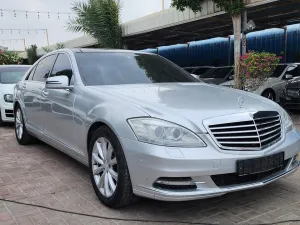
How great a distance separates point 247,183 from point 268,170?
241mm

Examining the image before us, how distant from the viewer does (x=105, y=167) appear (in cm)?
320

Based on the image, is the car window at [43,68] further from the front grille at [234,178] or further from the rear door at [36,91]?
the front grille at [234,178]

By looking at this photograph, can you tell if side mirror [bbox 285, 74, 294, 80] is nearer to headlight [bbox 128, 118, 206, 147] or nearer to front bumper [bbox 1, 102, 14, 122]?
front bumper [bbox 1, 102, 14, 122]

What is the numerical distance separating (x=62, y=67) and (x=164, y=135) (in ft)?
7.50

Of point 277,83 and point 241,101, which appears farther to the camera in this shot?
point 277,83

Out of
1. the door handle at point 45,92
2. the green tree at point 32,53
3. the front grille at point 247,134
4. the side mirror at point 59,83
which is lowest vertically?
the front grille at point 247,134

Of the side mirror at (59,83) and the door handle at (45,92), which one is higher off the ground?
the side mirror at (59,83)

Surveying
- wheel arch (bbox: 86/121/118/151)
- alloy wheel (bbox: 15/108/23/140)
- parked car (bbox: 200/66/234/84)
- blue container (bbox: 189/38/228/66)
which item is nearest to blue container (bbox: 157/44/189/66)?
blue container (bbox: 189/38/228/66)

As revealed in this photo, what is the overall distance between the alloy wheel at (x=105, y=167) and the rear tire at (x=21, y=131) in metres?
2.85

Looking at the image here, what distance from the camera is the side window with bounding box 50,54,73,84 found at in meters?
4.17

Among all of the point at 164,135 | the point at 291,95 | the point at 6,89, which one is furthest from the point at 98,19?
the point at 164,135

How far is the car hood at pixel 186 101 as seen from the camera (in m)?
2.85

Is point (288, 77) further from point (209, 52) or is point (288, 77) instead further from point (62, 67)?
point (209, 52)

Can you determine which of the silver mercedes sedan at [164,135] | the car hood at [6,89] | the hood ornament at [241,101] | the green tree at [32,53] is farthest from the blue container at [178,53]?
the hood ornament at [241,101]
